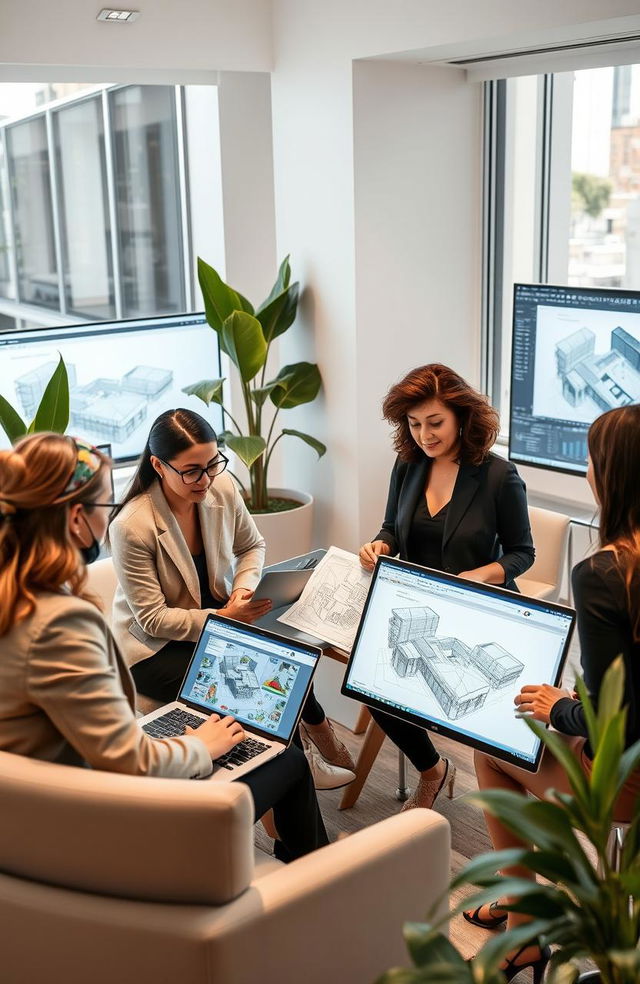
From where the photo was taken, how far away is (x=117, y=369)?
4.20 m

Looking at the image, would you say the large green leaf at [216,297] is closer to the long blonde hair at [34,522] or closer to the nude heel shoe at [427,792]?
the nude heel shoe at [427,792]

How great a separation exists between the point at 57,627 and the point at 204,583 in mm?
1277

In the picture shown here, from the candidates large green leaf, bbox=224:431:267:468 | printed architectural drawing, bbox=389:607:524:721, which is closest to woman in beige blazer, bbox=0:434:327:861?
printed architectural drawing, bbox=389:607:524:721

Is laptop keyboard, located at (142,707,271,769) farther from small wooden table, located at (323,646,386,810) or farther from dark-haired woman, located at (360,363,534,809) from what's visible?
small wooden table, located at (323,646,386,810)

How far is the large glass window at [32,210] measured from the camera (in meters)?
4.74

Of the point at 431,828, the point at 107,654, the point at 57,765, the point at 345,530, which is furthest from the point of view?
the point at 345,530

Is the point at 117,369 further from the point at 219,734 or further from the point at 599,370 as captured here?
the point at 219,734

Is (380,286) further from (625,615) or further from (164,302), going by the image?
(625,615)

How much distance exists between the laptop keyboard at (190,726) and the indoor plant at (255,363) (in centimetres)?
147

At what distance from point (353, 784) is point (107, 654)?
62.9 inches

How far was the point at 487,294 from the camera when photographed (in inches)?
Result: 167

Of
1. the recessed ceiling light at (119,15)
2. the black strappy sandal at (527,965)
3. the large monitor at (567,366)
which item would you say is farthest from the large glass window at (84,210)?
the black strappy sandal at (527,965)

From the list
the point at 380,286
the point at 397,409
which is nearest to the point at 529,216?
the point at 380,286

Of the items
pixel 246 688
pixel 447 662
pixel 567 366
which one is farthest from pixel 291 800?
pixel 567 366
